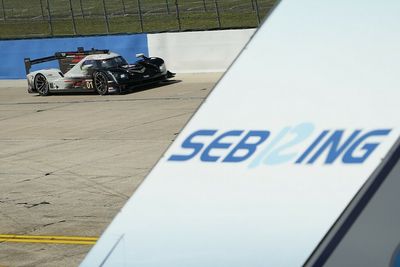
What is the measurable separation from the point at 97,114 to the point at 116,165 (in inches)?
300

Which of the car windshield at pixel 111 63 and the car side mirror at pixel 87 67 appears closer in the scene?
the car windshield at pixel 111 63

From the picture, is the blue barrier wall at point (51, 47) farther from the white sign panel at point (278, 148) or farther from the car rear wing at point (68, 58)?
the white sign panel at point (278, 148)

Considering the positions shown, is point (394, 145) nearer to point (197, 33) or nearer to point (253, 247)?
point (253, 247)

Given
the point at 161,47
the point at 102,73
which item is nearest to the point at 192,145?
the point at 102,73

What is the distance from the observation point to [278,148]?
2.92 m

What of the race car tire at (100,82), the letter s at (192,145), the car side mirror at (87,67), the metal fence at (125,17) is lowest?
the metal fence at (125,17)

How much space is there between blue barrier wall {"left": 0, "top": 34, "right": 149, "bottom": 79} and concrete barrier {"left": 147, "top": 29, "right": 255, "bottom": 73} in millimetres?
765

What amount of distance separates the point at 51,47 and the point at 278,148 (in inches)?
1210

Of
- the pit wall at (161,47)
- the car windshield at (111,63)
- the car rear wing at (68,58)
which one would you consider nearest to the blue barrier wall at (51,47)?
the pit wall at (161,47)

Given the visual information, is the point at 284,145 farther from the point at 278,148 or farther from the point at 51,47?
the point at 51,47

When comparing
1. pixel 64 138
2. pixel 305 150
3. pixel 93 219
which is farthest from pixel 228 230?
pixel 64 138

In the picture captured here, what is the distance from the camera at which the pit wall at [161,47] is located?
28812 mm

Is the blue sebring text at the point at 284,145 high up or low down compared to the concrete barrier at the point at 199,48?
up

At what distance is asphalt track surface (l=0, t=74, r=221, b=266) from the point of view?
1105 centimetres
